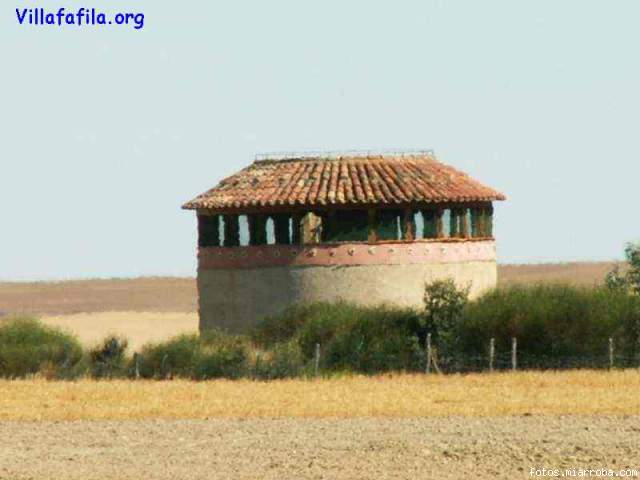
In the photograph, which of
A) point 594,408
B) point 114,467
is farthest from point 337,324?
point 114,467

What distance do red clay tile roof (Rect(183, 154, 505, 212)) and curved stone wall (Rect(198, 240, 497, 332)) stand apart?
51.4 inches

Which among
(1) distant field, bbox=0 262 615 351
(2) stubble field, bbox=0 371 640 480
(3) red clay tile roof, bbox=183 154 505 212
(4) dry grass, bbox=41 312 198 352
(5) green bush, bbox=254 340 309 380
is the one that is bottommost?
(2) stubble field, bbox=0 371 640 480

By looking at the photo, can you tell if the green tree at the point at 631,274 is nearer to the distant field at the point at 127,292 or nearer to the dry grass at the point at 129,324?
the dry grass at the point at 129,324

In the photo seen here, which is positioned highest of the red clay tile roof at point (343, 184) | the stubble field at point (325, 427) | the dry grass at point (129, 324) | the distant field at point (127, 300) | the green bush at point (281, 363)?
the red clay tile roof at point (343, 184)

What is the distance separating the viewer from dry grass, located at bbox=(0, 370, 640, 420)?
3712 centimetres

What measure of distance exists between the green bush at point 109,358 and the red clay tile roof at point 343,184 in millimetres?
4985

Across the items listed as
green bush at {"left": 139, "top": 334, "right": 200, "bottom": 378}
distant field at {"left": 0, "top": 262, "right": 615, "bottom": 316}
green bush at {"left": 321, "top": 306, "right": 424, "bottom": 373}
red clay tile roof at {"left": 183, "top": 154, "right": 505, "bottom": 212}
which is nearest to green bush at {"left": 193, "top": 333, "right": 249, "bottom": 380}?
green bush at {"left": 139, "top": 334, "right": 200, "bottom": 378}

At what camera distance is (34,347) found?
51750mm

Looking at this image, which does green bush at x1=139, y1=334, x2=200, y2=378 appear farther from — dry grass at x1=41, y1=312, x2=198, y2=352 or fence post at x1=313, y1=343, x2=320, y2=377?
dry grass at x1=41, y1=312, x2=198, y2=352

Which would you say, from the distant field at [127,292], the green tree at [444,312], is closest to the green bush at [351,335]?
the green tree at [444,312]

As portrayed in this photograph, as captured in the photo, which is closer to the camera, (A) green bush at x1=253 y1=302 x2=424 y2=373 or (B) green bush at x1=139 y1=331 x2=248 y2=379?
(B) green bush at x1=139 y1=331 x2=248 y2=379

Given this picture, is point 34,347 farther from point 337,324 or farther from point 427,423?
point 427,423

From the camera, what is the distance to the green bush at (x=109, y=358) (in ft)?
164

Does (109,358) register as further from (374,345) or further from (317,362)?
(374,345)
